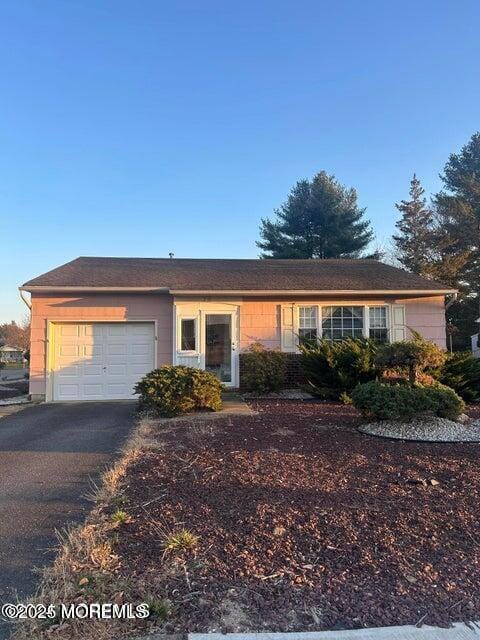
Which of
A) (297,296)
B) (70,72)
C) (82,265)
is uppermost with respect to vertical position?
(70,72)

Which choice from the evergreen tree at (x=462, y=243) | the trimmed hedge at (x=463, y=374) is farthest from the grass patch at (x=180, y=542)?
the evergreen tree at (x=462, y=243)

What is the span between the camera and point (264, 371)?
38.4 ft

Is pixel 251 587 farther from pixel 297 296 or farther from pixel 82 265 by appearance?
pixel 82 265

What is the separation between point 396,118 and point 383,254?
78.0 ft

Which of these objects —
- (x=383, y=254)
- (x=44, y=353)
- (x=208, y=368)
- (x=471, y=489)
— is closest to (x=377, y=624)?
(x=471, y=489)

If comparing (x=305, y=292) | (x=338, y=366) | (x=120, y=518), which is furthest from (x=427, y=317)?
(x=120, y=518)

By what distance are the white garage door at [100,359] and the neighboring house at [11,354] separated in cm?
4224

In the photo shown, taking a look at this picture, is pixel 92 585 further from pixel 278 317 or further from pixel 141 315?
pixel 278 317

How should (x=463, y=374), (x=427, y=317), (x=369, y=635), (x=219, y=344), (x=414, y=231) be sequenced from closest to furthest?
(x=369, y=635)
(x=463, y=374)
(x=219, y=344)
(x=427, y=317)
(x=414, y=231)

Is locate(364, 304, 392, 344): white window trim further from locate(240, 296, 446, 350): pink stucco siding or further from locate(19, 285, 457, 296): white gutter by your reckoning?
locate(19, 285, 457, 296): white gutter

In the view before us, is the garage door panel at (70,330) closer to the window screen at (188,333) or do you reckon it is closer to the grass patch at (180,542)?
the window screen at (188,333)

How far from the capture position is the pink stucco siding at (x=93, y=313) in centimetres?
1229

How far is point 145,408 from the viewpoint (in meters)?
9.85

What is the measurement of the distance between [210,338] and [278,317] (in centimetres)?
202
